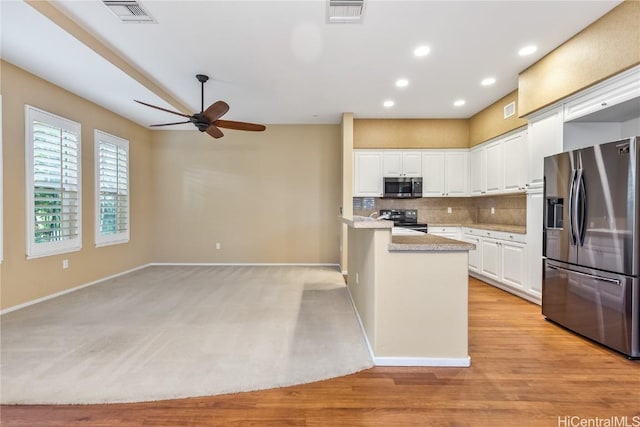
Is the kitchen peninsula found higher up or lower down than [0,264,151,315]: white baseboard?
higher up

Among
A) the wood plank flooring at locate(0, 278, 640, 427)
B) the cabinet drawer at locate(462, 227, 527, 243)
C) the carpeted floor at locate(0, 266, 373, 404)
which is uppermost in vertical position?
the cabinet drawer at locate(462, 227, 527, 243)

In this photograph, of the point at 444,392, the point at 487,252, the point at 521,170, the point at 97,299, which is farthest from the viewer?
the point at 487,252

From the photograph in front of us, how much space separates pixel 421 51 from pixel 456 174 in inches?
118

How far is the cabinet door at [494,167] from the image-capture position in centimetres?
464

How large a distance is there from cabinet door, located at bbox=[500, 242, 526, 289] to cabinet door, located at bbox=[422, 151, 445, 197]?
66.6 inches

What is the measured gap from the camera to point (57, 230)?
4.01 m

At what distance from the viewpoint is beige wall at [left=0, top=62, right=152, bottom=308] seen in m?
3.39

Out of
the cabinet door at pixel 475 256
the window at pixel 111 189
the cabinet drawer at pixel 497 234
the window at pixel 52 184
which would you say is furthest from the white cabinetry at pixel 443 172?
the window at pixel 52 184

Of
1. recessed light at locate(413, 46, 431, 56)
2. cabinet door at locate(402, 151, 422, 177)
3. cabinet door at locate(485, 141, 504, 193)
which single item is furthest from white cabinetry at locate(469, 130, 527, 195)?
recessed light at locate(413, 46, 431, 56)

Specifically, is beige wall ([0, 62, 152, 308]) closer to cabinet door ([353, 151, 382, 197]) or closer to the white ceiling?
the white ceiling

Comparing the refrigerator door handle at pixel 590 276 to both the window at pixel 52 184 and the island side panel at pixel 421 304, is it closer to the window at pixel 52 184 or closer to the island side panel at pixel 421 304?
the island side panel at pixel 421 304

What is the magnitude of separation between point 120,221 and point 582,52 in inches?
275

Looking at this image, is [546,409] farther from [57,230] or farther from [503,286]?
[57,230]

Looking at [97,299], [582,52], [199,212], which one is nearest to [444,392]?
[582,52]
